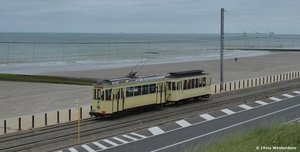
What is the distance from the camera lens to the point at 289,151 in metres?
7.47

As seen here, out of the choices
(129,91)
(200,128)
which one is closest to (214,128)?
(200,128)

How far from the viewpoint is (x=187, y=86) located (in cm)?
3066

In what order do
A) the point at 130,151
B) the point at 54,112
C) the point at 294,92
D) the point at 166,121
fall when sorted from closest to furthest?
the point at 130,151
the point at 166,121
the point at 54,112
the point at 294,92

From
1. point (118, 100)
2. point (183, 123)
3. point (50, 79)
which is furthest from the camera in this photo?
point (50, 79)

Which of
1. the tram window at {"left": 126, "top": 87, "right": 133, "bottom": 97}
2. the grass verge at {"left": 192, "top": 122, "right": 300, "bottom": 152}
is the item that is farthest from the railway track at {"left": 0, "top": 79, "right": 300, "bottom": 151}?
the grass verge at {"left": 192, "top": 122, "right": 300, "bottom": 152}

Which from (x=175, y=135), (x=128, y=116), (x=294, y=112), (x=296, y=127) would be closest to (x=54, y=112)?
(x=128, y=116)

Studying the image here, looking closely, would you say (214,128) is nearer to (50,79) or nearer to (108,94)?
(108,94)

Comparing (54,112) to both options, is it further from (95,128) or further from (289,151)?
(289,151)

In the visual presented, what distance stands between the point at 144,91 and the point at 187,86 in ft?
15.6

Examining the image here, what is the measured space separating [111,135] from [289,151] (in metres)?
14.3

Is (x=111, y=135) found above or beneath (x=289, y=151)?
beneath

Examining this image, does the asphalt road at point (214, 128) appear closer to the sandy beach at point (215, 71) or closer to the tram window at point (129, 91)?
the tram window at point (129, 91)

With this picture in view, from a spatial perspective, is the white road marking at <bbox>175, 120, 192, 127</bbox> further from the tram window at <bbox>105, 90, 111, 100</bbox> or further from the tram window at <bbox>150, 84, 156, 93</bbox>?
the tram window at <bbox>105, 90, 111, 100</bbox>

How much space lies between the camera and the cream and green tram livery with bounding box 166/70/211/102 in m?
29.5
